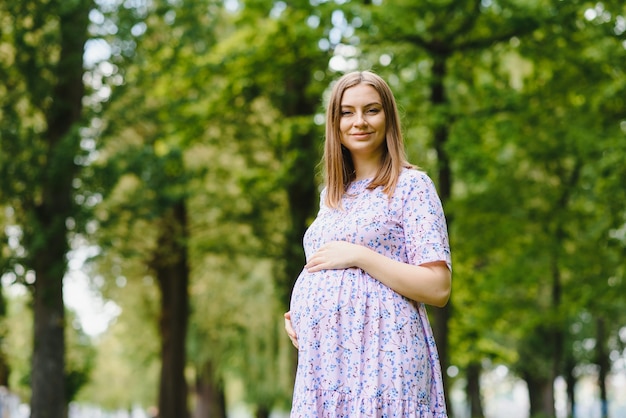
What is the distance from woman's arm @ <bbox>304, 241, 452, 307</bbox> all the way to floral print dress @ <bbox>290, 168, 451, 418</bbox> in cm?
4

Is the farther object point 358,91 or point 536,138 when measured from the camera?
point 536,138

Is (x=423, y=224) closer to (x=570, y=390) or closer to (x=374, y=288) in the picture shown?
(x=374, y=288)

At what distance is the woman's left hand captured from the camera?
10.2ft

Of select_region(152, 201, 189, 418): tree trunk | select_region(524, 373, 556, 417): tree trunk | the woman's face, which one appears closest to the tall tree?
select_region(152, 201, 189, 418): tree trunk

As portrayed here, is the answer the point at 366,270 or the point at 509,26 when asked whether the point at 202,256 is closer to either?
the point at 509,26

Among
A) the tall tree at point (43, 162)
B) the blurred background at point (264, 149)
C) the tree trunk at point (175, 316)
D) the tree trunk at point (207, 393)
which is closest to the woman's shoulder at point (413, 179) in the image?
the blurred background at point (264, 149)

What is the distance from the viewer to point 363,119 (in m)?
3.29

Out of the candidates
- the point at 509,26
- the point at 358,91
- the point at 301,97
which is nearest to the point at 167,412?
the point at 301,97

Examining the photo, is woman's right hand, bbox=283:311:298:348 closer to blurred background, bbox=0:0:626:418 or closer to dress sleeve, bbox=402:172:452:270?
dress sleeve, bbox=402:172:452:270

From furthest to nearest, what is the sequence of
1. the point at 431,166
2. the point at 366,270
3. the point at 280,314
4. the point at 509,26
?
the point at 280,314 < the point at 431,166 < the point at 509,26 < the point at 366,270

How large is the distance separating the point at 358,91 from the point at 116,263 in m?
17.3

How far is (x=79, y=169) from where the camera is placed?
1366cm

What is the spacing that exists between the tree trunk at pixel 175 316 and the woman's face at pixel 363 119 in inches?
644

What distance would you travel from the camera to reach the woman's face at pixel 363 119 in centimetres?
329
